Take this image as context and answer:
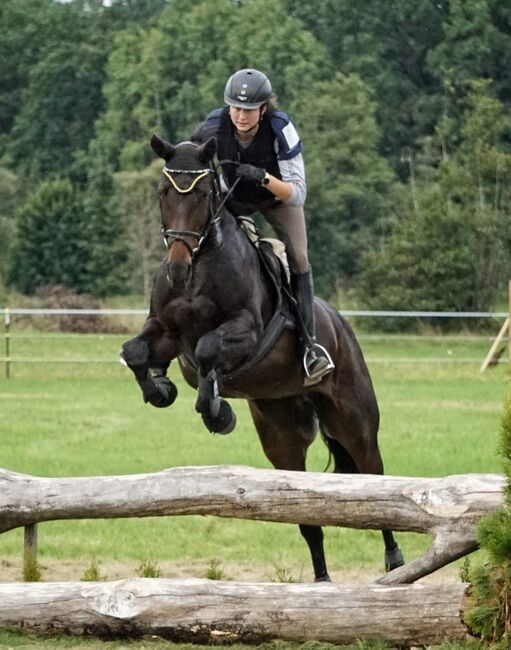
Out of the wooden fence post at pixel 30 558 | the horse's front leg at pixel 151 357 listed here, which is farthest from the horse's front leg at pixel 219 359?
the wooden fence post at pixel 30 558

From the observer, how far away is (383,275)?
116 feet

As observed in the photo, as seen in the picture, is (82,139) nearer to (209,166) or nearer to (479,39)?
(479,39)

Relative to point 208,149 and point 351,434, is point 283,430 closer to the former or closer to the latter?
point 351,434

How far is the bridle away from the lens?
6.50 metres

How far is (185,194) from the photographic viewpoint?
6.56 m

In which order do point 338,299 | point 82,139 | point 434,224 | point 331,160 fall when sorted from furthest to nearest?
point 82,139
point 331,160
point 338,299
point 434,224

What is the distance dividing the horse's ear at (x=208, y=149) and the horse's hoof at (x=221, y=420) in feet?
3.69

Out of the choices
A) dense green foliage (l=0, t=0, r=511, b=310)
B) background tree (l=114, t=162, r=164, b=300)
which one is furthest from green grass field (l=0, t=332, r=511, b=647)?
background tree (l=114, t=162, r=164, b=300)

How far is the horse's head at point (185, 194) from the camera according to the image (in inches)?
256

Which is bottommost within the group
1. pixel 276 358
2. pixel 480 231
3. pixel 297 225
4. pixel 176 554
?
pixel 480 231

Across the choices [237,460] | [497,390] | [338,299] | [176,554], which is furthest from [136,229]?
[176,554]

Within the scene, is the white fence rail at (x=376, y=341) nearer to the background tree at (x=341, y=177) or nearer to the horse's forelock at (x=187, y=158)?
the background tree at (x=341, y=177)

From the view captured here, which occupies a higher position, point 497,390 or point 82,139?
point 497,390

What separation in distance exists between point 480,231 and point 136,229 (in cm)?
1027
